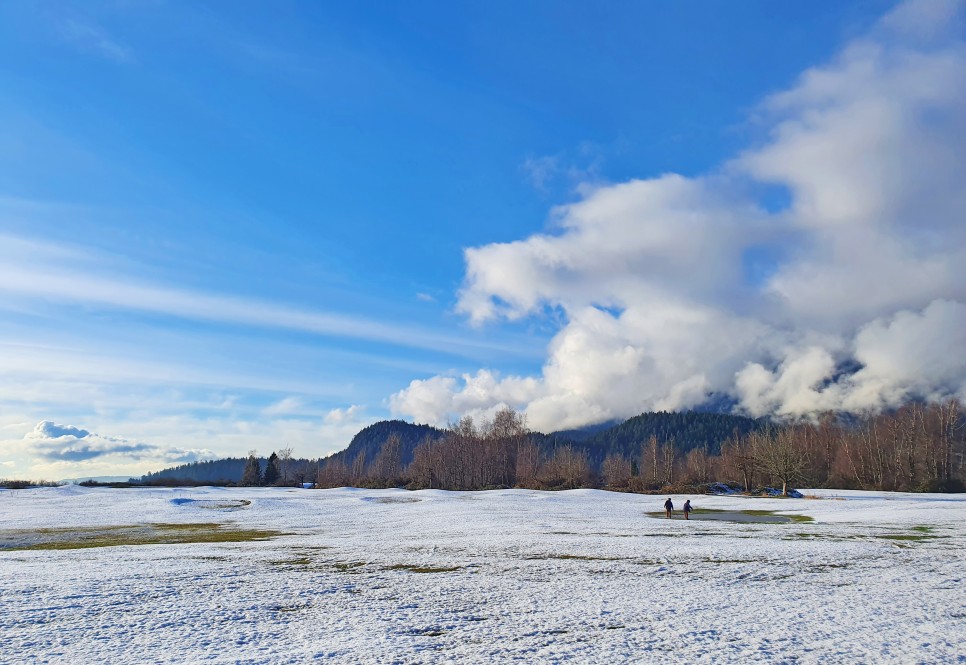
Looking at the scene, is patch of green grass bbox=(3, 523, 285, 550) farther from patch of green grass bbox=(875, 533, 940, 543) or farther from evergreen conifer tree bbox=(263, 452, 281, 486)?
evergreen conifer tree bbox=(263, 452, 281, 486)

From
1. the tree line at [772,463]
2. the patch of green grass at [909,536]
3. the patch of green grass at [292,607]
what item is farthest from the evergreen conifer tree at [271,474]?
the patch of green grass at [292,607]

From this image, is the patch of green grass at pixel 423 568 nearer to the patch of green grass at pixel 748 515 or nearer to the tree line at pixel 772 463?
the patch of green grass at pixel 748 515

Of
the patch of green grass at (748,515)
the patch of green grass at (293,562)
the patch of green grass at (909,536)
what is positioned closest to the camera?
the patch of green grass at (293,562)

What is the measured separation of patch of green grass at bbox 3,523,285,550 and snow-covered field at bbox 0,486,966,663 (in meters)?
2.54

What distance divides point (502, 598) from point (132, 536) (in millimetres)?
33824

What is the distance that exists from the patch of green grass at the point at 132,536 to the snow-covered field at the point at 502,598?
254cm

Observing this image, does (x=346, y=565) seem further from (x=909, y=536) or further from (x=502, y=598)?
(x=909, y=536)

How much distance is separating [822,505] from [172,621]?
66147 mm

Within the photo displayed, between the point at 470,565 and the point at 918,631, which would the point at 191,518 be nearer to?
the point at 470,565

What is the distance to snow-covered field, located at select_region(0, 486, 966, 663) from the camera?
45.2ft

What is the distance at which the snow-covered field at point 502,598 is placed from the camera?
13773 mm

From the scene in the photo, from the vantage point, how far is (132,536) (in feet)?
136

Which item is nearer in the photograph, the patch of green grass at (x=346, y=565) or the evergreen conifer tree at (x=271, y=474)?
the patch of green grass at (x=346, y=565)

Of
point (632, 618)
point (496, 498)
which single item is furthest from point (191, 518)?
point (632, 618)
